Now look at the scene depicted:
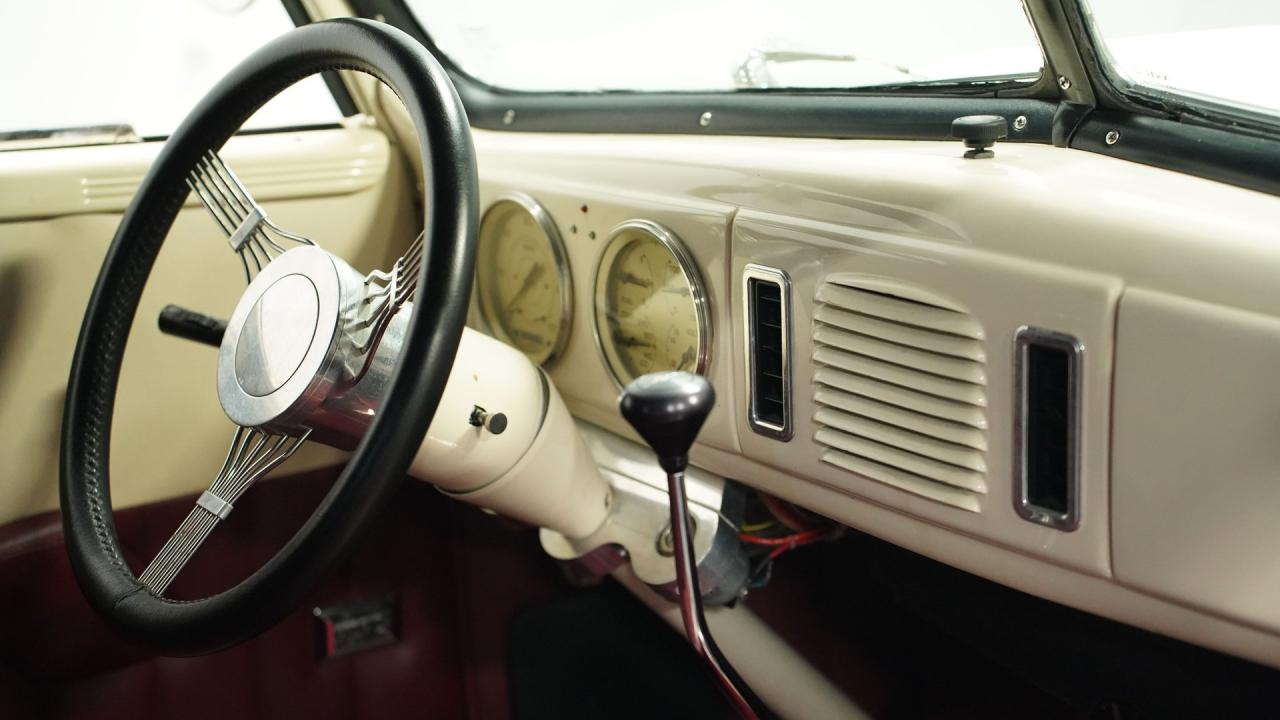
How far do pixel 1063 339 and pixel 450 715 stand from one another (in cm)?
130

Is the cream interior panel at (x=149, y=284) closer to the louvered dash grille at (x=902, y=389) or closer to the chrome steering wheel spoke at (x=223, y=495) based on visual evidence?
the chrome steering wheel spoke at (x=223, y=495)

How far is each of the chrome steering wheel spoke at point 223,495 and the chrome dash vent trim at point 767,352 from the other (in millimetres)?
484

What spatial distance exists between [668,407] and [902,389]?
279 mm

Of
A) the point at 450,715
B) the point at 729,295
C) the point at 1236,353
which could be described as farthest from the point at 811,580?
the point at 1236,353

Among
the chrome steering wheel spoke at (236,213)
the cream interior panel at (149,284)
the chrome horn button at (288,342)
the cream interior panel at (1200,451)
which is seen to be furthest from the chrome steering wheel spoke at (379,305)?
the cream interior panel at (149,284)

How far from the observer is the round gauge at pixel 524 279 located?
1537 mm

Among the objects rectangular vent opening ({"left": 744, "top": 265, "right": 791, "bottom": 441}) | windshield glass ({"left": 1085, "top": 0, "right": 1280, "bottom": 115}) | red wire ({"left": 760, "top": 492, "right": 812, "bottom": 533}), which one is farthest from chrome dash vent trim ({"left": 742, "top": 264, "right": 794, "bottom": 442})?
windshield glass ({"left": 1085, "top": 0, "right": 1280, "bottom": 115})

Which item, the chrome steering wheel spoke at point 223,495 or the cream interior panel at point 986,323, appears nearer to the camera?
the cream interior panel at point 986,323

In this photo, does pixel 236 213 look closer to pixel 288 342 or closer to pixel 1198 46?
pixel 288 342

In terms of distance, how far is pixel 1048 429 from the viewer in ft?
3.19

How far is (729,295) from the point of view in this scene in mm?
1259

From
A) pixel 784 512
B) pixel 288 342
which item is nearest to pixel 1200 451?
pixel 784 512

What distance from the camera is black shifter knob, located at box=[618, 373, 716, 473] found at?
3.03ft

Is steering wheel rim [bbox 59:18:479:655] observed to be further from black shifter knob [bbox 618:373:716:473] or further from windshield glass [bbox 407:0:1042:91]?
windshield glass [bbox 407:0:1042:91]
